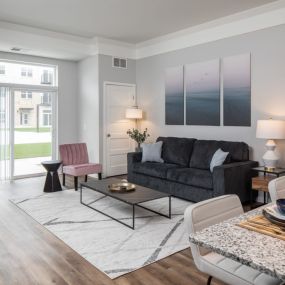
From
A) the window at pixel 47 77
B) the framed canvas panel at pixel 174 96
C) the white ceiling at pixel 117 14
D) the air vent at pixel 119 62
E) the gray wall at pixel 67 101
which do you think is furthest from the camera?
the gray wall at pixel 67 101

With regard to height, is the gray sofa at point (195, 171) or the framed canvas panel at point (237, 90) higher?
the framed canvas panel at point (237, 90)

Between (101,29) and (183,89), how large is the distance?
1981mm

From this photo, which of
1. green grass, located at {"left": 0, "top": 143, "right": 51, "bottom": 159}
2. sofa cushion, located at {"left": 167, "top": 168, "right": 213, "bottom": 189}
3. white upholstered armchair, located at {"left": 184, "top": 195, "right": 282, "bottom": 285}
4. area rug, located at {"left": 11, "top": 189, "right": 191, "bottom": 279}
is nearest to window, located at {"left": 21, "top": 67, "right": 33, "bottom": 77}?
green grass, located at {"left": 0, "top": 143, "right": 51, "bottom": 159}

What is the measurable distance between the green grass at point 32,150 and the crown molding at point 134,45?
1990 millimetres

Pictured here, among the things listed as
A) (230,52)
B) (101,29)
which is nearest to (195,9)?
(230,52)

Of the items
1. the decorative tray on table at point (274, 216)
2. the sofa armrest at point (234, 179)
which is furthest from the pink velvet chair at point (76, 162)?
the decorative tray on table at point (274, 216)

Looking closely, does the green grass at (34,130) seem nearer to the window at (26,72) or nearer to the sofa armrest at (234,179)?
the window at (26,72)

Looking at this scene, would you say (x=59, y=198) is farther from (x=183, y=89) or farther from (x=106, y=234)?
(x=183, y=89)

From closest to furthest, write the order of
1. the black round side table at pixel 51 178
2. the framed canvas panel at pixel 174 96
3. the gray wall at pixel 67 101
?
the black round side table at pixel 51 178 → the framed canvas panel at pixel 174 96 → the gray wall at pixel 67 101

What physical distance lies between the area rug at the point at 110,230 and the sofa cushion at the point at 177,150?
863mm

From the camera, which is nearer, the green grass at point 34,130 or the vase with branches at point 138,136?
the green grass at point 34,130

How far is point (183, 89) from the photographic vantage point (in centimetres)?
578

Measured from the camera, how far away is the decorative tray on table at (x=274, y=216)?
1.35m

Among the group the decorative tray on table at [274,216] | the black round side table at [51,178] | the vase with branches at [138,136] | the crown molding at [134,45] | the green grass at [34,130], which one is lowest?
the black round side table at [51,178]
